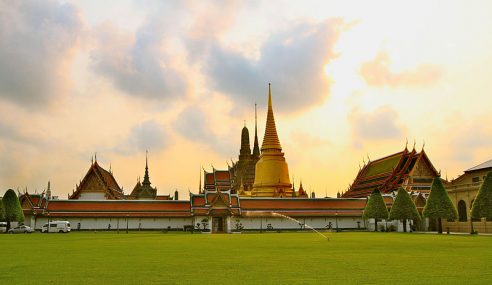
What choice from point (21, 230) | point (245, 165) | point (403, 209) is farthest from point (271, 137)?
point (21, 230)

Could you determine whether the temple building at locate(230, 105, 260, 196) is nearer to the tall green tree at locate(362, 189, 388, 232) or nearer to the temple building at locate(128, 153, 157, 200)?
the temple building at locate(128, 153, 157, 200)

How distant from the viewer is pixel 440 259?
18.8m

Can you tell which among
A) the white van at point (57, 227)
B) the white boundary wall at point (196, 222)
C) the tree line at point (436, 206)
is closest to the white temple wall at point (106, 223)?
the white boundary wall at point (196, 222)

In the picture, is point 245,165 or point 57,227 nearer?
point 57,227

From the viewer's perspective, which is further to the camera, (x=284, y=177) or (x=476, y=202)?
(x=284, y=177)

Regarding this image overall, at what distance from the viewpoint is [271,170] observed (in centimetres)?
8950

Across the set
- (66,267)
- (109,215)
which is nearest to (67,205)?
(109,215)

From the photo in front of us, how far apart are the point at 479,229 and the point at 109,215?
44.1m

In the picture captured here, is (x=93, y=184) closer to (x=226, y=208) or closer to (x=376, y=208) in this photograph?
(x=226, y=208)

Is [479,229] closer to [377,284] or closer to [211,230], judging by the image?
[211,230]

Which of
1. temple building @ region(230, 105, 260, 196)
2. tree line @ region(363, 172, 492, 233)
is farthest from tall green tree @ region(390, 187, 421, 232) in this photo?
temple building @ region(230, 105, 260, 196)

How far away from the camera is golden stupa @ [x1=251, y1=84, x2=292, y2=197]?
88.4 metres

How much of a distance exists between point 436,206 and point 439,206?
28 cm

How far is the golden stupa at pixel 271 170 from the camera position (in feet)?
290
